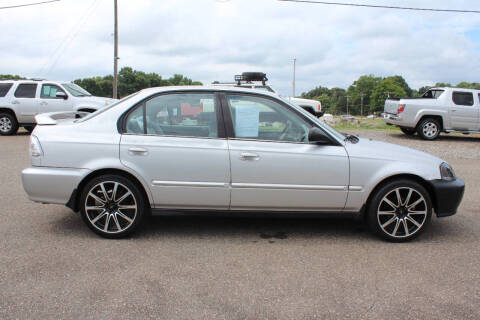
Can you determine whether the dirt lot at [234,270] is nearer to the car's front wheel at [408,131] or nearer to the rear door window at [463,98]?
the rear door window at [463,98]

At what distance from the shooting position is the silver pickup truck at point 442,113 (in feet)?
45.4

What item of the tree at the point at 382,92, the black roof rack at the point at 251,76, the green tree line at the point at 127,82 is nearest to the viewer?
the black roof rack at the point at 251,76

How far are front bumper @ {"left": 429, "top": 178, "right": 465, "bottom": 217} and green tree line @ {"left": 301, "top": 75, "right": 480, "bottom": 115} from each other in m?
135

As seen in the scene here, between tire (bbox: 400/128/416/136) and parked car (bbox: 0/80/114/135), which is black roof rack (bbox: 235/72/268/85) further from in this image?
tire (bbox: 400/128/416/136)

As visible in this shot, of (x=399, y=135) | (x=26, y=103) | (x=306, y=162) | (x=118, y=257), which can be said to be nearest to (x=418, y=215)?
(x=306, y=162)

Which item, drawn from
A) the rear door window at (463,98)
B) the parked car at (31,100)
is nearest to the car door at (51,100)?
the parked car at (31,100)

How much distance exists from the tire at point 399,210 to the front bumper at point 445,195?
4.3 inches

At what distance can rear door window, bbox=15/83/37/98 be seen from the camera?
554 inches

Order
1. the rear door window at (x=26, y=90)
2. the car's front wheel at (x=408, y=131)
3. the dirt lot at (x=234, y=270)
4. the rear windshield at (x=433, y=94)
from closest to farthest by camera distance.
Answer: the dirt lot at (x=234, y=270), the rear door window at (x=26, y=90), the rear windshield at (x=433, y=94), the car's front wheel at (x=408, y=131)

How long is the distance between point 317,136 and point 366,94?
15376cm

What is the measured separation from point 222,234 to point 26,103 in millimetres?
12023

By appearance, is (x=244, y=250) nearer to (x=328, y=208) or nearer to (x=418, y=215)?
(x=328, y=208)

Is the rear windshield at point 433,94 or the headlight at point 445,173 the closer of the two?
the headlight at point 445,173

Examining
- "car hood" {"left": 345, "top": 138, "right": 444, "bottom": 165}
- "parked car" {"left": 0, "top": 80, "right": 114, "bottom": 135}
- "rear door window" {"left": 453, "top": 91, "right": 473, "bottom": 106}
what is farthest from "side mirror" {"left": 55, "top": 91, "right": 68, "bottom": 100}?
"rear door window" {"left": 453, "top": 91, "right": 473, "bottom": 106}
